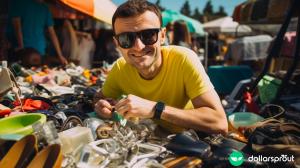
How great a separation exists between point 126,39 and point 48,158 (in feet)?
3.52

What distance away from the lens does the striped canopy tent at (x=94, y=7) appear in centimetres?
688

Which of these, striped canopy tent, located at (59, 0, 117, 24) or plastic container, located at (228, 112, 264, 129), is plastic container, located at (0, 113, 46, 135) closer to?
plastic container, located at (228, 112, 264, 129)

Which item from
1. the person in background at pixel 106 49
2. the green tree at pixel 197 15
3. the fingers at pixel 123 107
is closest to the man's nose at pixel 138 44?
the fingers at pixel 123 107

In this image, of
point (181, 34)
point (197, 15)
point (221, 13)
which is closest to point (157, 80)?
point (181, 34)

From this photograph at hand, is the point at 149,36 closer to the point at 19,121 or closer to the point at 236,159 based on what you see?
the point at 19,121

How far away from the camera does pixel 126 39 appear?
7.49 feet

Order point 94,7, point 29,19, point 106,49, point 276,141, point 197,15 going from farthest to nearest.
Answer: point 197,15 < point 106,49 < point 94,7 < point 29,19 < point 276,141

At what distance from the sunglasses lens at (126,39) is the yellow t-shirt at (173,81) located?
363 mm

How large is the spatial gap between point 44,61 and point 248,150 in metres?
5.04

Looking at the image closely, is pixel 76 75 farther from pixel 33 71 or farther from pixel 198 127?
pixel 198 127

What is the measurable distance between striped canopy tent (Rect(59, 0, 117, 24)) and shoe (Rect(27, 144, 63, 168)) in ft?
18.3

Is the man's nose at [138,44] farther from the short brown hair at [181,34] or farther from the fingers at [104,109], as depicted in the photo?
the short brown hair at [181,34]

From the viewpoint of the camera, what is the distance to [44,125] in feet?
5.14

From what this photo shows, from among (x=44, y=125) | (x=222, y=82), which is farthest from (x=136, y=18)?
(x=222, y=82)
